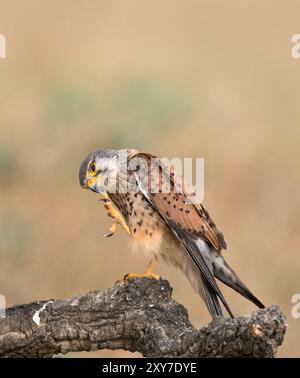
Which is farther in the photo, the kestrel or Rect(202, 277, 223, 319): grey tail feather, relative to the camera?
the kestrel

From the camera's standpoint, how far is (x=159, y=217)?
6789 mm

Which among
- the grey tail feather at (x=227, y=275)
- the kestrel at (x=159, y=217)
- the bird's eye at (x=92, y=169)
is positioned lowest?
the grey tail feather at (x=227, y=275)

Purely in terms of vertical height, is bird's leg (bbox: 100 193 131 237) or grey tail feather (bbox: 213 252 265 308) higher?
bird's leg (bbox: 100 193 131 237)

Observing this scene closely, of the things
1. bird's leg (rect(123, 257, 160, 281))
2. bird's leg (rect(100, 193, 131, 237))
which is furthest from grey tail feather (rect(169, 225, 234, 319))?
bird's leg (rect(100, 193, 131, 237))

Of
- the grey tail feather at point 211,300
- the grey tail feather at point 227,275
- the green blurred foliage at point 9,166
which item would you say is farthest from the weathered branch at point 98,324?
the green blurred foliage at point 9,166

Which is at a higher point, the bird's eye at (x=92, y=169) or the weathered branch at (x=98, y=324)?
the bird's eye at (x=92, y=169)

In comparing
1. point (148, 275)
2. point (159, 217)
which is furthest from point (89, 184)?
point (148, 275)

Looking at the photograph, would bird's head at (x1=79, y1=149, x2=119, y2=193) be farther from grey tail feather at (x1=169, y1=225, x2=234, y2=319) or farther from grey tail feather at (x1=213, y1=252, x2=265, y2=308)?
grey tail feather at (x1=213, y1=252, x2=265, y2=308)

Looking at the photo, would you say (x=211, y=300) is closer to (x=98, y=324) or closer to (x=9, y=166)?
(x=98, y=324)

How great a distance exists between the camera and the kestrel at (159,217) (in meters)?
6.49

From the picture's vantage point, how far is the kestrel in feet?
21.3

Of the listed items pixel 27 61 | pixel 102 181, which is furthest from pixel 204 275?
pixel 27 61

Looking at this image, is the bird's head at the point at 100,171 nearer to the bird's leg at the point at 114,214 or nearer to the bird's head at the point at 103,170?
the bird's head at the point at 103,170
